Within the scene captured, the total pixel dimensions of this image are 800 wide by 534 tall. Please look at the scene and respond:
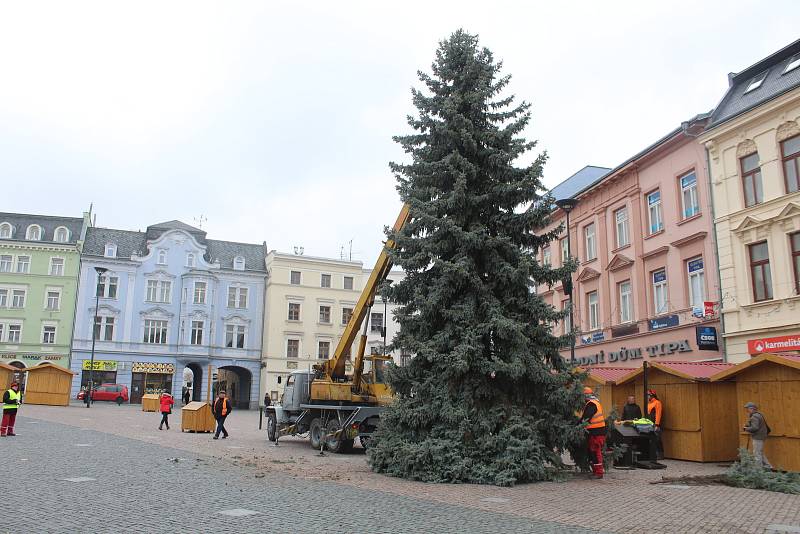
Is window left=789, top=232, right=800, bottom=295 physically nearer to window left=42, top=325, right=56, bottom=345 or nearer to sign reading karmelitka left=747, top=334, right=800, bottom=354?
sign reading karmelitka left=747, top=334, right=800, bottom=354

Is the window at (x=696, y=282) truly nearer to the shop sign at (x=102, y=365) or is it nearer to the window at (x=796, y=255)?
the window at (x=796, y=255)

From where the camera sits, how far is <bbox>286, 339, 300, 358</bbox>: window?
5656 cm

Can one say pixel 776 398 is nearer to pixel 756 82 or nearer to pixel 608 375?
pixel 608 375

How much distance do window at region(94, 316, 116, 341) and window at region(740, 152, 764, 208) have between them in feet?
152

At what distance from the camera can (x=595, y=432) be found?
538 inches

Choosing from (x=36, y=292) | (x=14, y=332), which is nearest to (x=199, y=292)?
(x=36, y=292)

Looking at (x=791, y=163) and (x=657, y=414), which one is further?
(x=791, y=163)

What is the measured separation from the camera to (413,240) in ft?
49.1

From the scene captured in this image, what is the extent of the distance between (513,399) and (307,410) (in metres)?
8.85

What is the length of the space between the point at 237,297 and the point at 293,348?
643cm

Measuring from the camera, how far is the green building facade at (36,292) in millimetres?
51438

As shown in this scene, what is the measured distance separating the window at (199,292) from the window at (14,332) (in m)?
13.1

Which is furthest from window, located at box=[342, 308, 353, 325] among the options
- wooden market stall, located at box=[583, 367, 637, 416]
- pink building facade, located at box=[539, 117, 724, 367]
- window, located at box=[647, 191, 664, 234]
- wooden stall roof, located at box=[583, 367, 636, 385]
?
wooden market stall, located at box=[583, 367, 637, 416]

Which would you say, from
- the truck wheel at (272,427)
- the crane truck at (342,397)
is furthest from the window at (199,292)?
the crane truck at (342,397)
